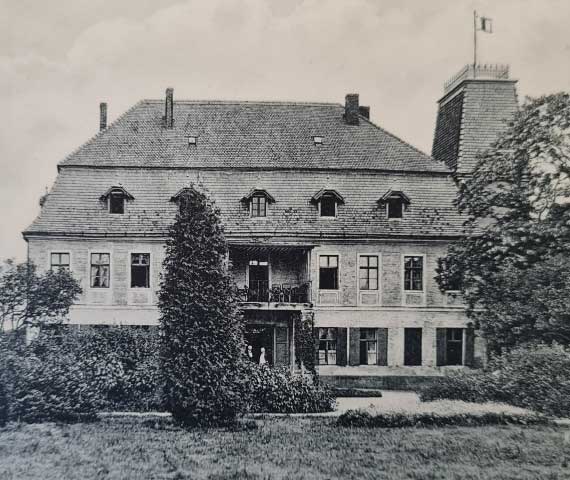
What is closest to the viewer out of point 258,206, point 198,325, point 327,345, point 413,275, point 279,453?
point 279,453

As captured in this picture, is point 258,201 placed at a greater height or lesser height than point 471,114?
lesser

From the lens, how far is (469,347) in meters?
14.1

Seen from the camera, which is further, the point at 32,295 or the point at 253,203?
the point at 253,203

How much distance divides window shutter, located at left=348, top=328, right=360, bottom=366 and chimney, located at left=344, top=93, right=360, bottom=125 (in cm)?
471

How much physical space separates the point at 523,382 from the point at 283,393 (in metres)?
3.95

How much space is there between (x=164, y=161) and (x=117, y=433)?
524cm

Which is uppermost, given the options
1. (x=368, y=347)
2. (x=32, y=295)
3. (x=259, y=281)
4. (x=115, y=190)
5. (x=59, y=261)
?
(x=115, y=190)

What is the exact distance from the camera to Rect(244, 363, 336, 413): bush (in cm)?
1094

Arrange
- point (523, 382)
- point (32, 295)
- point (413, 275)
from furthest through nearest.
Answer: point (413, 275)
point (32, 295)
point (523, 382)

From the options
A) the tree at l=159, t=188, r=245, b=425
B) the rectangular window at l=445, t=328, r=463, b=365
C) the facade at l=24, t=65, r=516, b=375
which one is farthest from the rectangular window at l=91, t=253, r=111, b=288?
the rectangular window at l=445, t=328, r=463, b=365

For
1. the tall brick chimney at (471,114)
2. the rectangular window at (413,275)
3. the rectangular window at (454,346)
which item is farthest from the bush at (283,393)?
the tall brick chimney at (471,114)

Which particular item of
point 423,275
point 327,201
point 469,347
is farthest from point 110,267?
point 469,347

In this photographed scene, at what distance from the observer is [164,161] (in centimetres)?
1239

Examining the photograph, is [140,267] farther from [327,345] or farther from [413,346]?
[413,346]
